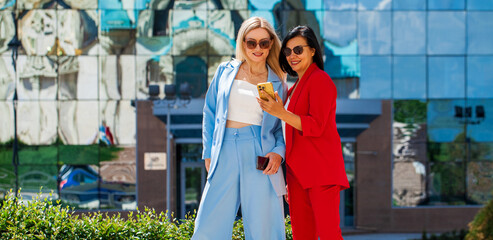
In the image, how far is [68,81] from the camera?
67.3 ft

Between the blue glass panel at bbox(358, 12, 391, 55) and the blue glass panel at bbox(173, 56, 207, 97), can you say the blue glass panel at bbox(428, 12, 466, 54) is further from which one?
the blue glass panel at bbox(173, 56, 207, 97)

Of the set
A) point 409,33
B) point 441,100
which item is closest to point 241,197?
point 409,33

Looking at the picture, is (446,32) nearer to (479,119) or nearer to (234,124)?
(479,119)

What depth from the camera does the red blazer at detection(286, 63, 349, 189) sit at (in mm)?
4074

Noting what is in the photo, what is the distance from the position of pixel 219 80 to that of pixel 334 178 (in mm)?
1178

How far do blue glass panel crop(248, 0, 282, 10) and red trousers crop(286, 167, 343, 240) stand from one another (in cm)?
1700

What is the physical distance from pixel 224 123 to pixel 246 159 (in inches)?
12.1

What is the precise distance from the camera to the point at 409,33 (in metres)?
21.1

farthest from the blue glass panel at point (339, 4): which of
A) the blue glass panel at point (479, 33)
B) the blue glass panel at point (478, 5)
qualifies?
the blue glass panel at point (479, 33)

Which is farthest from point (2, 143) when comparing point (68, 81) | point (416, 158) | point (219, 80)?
point (219, 80)

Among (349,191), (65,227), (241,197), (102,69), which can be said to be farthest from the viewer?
(349,191)

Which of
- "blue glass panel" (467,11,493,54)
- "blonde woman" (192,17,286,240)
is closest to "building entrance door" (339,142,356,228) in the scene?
"blue glass panel" (467,11,493,54)

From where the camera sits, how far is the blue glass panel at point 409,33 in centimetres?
2105

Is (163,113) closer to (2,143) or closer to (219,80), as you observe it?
(2,143)
